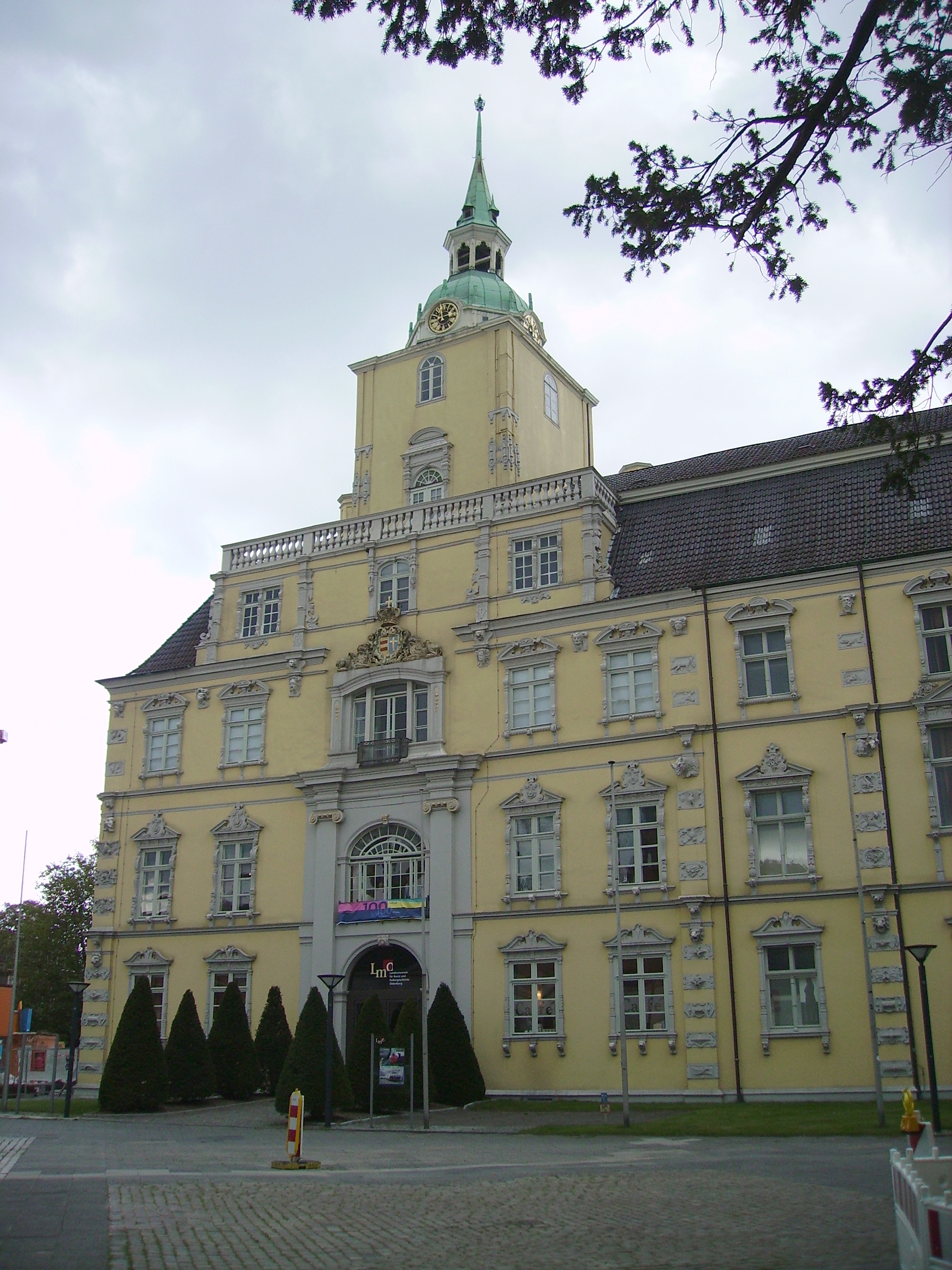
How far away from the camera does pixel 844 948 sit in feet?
103

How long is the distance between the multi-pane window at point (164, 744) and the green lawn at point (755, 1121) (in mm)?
20205

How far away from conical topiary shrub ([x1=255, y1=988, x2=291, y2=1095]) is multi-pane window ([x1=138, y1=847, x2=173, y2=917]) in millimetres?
6550

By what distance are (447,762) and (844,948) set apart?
12847mm

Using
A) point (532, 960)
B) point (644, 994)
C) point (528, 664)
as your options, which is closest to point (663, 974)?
point (644, 994)

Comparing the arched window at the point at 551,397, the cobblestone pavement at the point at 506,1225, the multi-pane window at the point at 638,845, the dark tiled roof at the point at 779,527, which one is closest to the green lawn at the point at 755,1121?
the multi-pane window at the point at 638,845

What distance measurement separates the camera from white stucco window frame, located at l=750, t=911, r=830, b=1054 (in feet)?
103

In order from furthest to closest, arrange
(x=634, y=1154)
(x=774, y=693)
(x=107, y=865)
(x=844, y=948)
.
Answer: (x=107, y=865) < (x=774, y=693) < (x=844, y=948) < (x=634, y=1154)

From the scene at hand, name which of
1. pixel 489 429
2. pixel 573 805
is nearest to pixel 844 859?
pixel 573 805

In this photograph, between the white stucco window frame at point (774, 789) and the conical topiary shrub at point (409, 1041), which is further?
the white stucco window frame at point (774, 789)

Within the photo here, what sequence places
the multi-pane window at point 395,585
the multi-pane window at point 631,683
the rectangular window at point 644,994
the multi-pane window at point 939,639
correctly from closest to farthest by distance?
the multi-pane window at point 939,639
the rectangular window at point 644,994
the multi-pane window at point 631,683
the multi-pane window at point 395,585

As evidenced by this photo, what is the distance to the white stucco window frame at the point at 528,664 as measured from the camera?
37281 mm

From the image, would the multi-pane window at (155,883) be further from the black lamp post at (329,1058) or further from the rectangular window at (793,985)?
the rectangular window at (793,985)

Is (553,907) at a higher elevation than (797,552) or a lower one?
lower

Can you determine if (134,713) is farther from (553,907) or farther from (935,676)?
(935,676)
